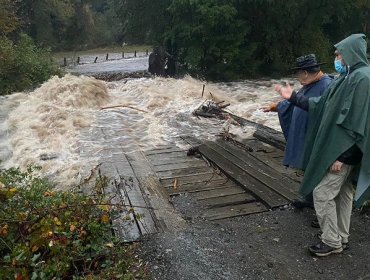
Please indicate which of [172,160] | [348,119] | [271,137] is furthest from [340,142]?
[271,137]

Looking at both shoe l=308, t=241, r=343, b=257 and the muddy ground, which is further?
shoe l=308, t=241, r=343, b=257

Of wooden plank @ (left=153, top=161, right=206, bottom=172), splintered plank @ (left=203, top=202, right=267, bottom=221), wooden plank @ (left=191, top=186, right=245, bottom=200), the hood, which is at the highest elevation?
the hood

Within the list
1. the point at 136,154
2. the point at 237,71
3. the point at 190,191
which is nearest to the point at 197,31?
the point at 237,71

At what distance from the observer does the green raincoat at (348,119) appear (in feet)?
10.7

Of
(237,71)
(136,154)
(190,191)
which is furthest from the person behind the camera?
(237,71)

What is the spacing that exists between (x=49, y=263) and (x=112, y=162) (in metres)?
3.19

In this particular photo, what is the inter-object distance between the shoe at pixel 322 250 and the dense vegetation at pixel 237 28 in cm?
1220

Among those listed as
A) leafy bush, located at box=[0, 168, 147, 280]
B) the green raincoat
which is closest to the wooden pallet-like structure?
leafy bush, located at box=[0, 168, 147, 280]

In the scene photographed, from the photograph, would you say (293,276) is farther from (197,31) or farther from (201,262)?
(197,31)

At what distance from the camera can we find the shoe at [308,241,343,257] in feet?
11.7

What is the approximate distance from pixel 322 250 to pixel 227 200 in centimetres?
144

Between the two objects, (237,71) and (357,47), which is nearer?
(357,47)

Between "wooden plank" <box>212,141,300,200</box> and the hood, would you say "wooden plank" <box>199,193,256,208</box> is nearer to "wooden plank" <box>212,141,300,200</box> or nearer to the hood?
"wooden plank" <box>212,141,300,200</box>

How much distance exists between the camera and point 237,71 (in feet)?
54.2
